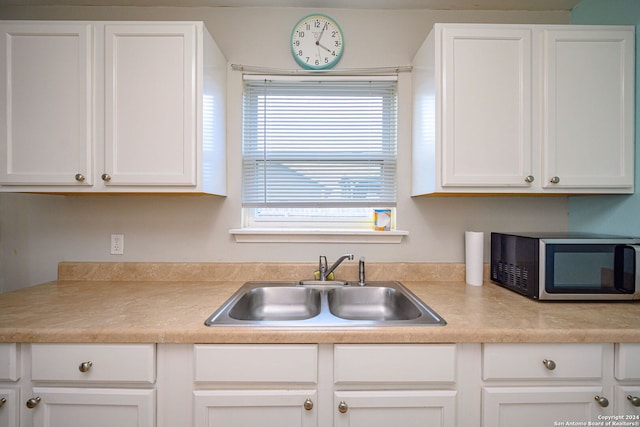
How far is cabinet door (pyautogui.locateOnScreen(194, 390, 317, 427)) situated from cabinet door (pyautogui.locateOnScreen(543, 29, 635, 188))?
4.84 ft

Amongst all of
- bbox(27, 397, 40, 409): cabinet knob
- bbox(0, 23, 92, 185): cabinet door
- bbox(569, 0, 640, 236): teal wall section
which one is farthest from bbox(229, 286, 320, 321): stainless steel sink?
bbox(569, 0, 640, 236): teal wall section

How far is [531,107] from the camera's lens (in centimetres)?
138

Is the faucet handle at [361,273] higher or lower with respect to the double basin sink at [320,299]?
higher

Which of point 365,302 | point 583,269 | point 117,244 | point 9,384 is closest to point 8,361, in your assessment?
point 9,384

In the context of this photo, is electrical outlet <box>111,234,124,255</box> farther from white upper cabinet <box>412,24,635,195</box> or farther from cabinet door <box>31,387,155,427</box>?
white upper cabinet <box>412,24,635,195</box>

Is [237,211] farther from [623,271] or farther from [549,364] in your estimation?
[623,271]

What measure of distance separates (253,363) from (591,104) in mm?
1874

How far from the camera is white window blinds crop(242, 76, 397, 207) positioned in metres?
1.73

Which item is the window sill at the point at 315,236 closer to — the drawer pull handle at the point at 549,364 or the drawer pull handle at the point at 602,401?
the drawer pull handle at the point at 549,364

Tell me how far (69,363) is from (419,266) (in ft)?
5.26

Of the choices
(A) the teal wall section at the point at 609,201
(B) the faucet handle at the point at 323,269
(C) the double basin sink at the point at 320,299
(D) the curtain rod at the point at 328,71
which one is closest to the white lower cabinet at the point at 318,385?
(C) the double basin sink at the point at 320,299

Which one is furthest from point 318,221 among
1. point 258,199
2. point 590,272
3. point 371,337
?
point 590,272

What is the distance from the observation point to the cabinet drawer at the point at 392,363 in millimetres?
1010

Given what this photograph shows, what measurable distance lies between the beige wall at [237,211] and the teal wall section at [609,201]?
3.0 inches
